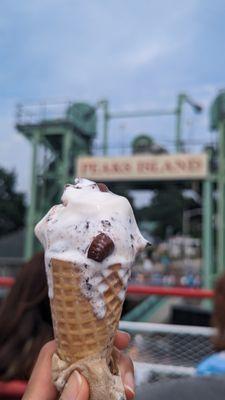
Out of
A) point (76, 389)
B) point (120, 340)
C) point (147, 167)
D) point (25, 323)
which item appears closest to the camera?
point (76, 389)

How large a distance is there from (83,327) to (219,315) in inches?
67.3

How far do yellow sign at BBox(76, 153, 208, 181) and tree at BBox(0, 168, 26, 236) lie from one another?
29056mm

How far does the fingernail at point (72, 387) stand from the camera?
2.72 ft

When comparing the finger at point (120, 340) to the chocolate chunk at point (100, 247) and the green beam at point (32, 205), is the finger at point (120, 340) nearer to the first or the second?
the chocolate chunk at point (100, 247)

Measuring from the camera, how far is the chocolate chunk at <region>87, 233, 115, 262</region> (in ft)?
2.87

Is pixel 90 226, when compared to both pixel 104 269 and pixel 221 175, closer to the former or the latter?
pixel 104 269

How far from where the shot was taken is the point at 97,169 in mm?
13367

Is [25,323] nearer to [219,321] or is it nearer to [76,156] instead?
[219,321]

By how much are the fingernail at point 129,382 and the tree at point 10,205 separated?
4107cm

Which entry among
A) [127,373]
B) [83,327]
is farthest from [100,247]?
[127,373]

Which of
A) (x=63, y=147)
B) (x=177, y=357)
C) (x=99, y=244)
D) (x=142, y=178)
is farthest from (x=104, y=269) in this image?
(x=63, y=147)

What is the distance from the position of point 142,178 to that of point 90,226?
12132mm

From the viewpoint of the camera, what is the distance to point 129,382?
952 mm

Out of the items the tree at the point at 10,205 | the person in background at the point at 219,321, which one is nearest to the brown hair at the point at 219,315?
the person in background at the point at 219,321
